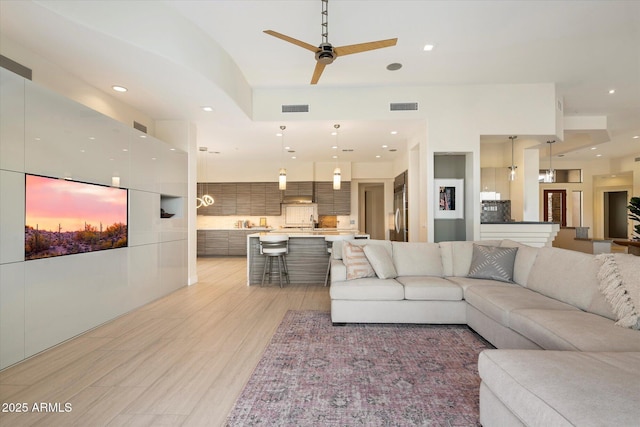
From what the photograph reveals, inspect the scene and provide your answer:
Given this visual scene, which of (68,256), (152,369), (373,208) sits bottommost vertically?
(152,369)

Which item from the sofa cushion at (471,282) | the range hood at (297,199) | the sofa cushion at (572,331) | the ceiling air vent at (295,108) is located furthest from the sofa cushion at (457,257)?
the range hood at (297,199)

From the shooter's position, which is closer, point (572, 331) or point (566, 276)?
point (572, 331)

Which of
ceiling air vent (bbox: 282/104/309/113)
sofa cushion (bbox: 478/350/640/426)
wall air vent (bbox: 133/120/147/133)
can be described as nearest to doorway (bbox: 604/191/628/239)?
ceiling air vent (bbox: 282/104/309/113)

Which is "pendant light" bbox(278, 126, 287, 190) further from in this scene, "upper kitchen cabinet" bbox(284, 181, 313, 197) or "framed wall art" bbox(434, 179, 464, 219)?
"framed wall art" bbox(434, 179, 464, 219)

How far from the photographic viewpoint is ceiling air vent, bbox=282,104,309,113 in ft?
17.5

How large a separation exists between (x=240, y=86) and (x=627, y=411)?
5.03 meters

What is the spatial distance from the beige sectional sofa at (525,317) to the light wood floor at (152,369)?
980 mm

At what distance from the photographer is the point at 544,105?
5164mm

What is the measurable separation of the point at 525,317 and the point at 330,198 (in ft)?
23.4

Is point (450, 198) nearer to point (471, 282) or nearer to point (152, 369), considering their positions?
point (471, 282)

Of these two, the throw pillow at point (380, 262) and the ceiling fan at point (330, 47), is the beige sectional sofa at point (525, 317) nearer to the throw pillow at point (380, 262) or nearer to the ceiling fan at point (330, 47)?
the throw pillow at point (380, 262)

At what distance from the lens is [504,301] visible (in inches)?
105

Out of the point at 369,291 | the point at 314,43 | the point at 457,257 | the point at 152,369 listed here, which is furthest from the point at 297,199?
the point at 152,369

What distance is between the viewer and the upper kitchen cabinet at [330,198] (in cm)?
917
